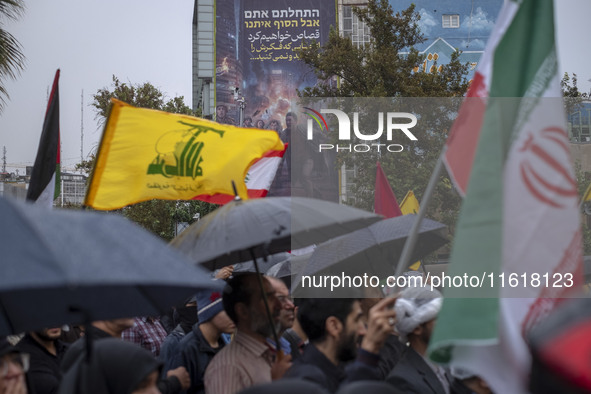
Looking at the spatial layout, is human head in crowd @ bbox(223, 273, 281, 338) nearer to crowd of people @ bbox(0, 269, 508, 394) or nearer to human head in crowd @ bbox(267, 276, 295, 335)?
crowd of people @ bbox(0, 269, 508, 394)

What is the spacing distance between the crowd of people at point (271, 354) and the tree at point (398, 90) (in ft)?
44.0

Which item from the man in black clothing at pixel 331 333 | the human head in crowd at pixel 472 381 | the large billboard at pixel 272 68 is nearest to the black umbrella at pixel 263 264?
the man in black clothing at pixel 331 333

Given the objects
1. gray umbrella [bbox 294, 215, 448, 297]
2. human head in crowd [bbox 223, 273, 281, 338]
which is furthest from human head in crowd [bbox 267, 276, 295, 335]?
gray umbrella [bbox 294, 215, 448, 297]

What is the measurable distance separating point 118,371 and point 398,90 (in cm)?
1800

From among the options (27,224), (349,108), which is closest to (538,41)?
(27,224)

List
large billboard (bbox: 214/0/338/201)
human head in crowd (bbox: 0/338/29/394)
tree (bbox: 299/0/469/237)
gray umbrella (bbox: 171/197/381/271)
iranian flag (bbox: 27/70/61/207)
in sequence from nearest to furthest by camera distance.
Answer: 1. human head in crowd (bbox: 0/338/29/394)
2. gray umbrella (bbox: 171/197/381/271)
3. iranian flag (bbox: 27/70/61/207)
4. tree (bbox: 299/0/469/237)
5. large billboard (bbox: 214/0/338/201)

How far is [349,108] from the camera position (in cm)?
2052

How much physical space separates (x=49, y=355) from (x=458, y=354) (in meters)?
3.08

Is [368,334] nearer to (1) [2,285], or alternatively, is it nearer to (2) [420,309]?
(2) [420,309]

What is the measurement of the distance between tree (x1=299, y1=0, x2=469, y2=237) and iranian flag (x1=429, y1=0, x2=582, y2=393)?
48.5 ft

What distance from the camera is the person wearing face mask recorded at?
18.5 feet

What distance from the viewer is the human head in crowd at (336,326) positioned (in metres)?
4.18

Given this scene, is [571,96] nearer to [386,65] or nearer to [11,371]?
[386,65]

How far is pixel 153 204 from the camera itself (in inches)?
1129
